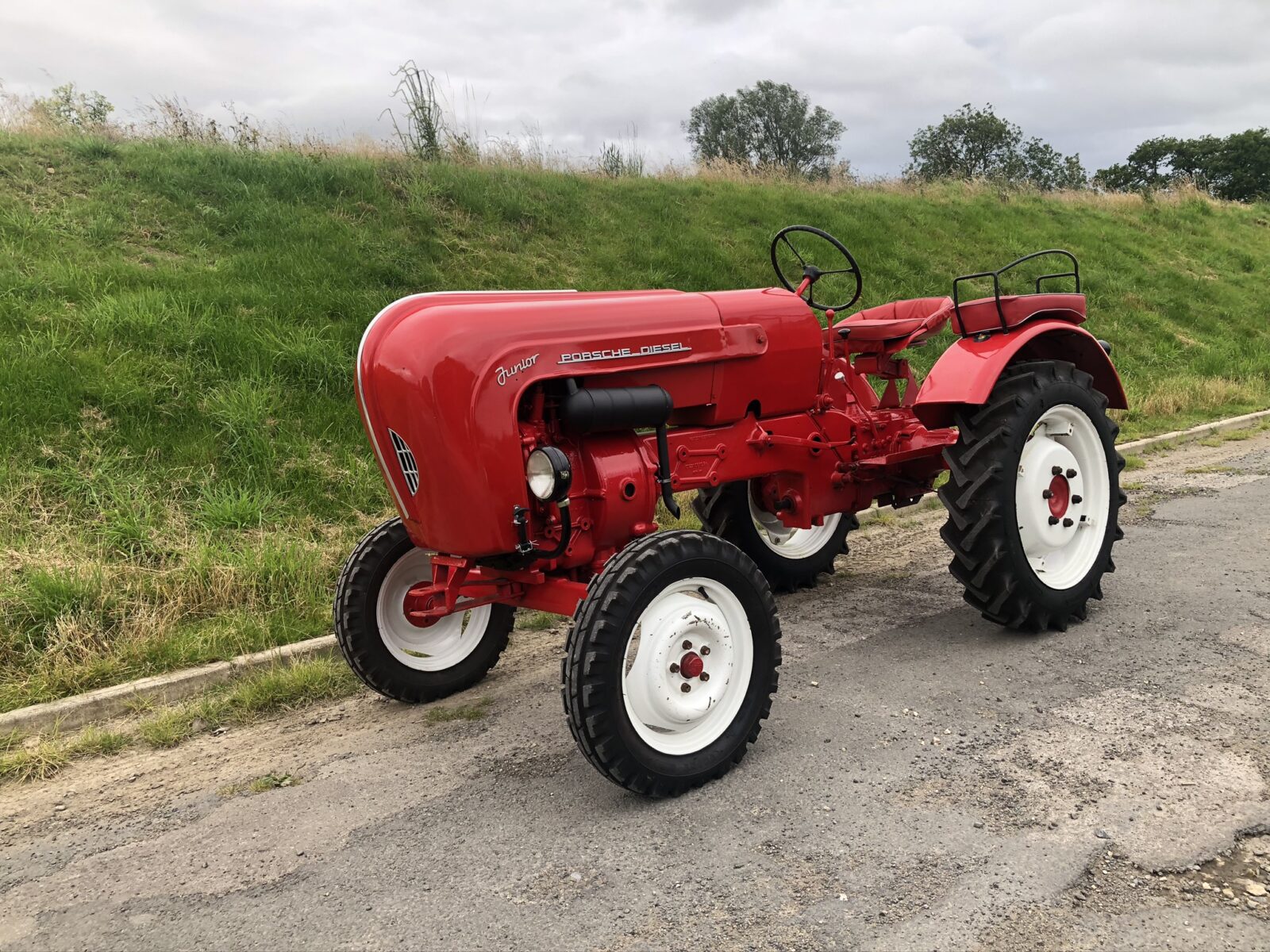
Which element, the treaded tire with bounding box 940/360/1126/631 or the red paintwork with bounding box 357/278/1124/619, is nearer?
the red paintwork with bounding box 357/278/1124/619

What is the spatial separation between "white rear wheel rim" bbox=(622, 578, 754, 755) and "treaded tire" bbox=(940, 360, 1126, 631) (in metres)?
1.33

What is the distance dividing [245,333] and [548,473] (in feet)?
13.5

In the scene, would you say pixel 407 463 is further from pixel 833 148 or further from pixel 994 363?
pixel 833 148

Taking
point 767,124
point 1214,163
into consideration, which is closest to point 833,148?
point 767,124

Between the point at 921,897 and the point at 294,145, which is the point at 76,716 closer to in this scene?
the point at 921,897

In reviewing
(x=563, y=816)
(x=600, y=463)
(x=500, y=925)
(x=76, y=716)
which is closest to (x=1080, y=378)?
(x=600, y=463)

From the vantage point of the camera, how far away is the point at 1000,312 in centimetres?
414

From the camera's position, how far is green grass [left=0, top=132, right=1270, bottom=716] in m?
4.16

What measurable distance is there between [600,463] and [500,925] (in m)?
1.47

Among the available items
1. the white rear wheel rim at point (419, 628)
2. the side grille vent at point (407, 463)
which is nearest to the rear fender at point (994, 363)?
the white rear wheel rim at point (419, 628)

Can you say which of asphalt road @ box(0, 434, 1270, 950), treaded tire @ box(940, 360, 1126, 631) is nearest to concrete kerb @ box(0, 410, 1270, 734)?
asphalt road @ box(0, 434, 1270, 950)

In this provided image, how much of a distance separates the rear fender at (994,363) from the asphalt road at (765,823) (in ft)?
3.41

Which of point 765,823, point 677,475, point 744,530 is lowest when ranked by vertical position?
point 765,823

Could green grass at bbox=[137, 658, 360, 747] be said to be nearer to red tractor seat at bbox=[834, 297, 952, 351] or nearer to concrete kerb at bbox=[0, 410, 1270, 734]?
concrete kerb at bbox=[0, 410, 1270, 734]
